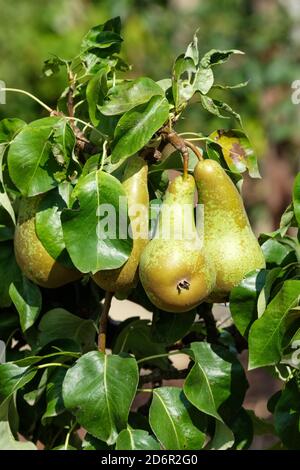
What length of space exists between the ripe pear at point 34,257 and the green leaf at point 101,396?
13cm

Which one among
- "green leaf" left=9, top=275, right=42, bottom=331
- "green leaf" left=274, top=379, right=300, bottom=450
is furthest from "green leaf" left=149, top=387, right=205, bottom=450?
"green leaf" left=9, top=275, right=42, bottom=331

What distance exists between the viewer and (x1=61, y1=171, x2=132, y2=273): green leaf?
3.79 feet

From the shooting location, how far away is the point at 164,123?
1.21 meters

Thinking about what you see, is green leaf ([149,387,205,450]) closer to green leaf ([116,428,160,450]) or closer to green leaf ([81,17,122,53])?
green leaf ([116,428,160,450])

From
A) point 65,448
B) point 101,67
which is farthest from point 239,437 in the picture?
point 101,67

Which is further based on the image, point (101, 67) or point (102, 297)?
point (102, 297)

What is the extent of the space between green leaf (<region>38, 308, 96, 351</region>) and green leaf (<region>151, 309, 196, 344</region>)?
12cm

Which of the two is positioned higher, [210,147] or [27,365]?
[210,147]

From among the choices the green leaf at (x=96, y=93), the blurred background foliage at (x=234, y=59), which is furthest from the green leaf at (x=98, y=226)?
the blurred background foliage at (x=234, y=59)

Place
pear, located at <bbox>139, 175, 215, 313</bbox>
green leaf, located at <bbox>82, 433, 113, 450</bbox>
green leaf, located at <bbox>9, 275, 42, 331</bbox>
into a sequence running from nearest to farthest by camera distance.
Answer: pear, located at <bbox>139, 175, 215, 313</bbox>, green leaf, located at <bbox>82, 433, 113, 450</bbox>, green leaf, located at <bbox>9, 275, 42, 331</bbox>

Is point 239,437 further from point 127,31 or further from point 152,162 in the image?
point 127,31

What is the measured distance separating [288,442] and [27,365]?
38 cm

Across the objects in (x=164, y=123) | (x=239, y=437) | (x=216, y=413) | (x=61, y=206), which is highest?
(x=164, y=123)

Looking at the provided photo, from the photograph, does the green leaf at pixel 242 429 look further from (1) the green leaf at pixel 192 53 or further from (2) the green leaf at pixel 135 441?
(1) the green leaf at pixel 192 53
